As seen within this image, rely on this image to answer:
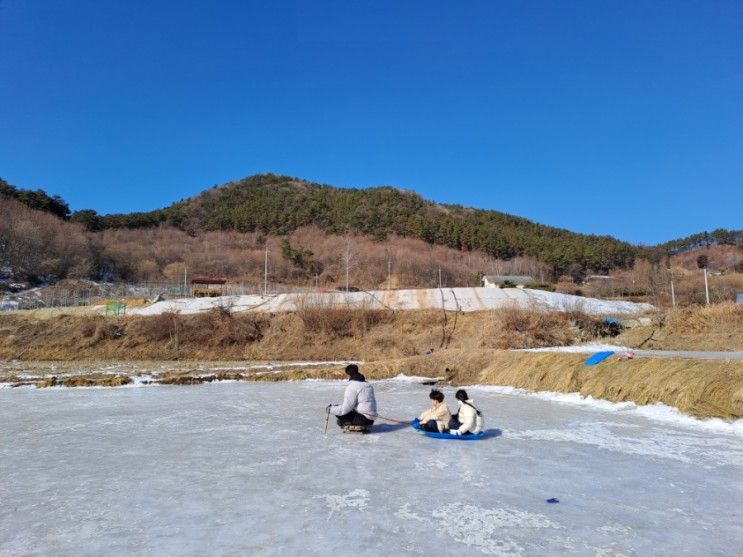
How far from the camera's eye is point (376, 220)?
126562 mm

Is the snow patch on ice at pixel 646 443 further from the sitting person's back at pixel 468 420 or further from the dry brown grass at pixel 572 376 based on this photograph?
the dry brown grass at pixel 572 376

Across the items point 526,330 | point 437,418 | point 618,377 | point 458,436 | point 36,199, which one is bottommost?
point 458,436

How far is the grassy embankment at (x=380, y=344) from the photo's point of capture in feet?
41.6

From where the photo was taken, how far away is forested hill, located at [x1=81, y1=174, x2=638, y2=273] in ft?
341

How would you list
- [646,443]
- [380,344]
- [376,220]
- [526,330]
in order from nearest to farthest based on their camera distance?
[646,443]
[526,330]
[380,344]
[376,220]

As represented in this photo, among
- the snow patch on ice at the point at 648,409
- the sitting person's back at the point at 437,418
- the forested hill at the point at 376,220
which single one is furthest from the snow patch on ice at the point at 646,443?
the forested hill at the point at 376,220

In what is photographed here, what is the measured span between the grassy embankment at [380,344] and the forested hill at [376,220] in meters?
69.8

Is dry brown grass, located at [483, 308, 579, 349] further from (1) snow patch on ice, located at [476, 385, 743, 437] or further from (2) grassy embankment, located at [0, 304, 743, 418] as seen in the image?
(1) snow patch on ice, located at [476, 385, 743, 437]

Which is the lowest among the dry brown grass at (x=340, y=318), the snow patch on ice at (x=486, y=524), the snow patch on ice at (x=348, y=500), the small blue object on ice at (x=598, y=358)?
the snow patch on ice at (x=348, y=500)

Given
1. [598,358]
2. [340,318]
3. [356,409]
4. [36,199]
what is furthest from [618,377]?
[36,199]

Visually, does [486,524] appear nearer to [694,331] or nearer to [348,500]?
[348,500]

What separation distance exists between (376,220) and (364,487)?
122244mm

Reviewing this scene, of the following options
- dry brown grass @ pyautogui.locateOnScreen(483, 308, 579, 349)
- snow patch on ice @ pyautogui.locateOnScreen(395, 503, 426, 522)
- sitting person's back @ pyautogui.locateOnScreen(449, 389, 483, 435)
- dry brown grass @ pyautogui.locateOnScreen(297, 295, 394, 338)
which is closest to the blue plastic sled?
sitting person's back @ pyautogui.locateOnScreen(449, 389, 483, 435)

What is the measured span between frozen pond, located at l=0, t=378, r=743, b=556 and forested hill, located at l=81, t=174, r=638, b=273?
9032 centimetres
